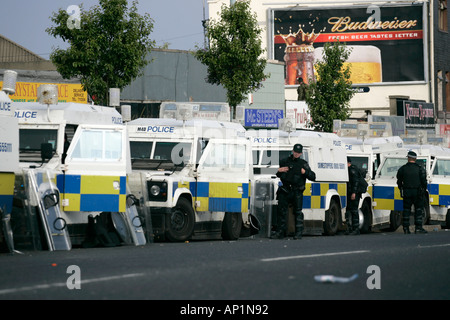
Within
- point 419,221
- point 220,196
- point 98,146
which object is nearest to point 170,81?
point 419,221

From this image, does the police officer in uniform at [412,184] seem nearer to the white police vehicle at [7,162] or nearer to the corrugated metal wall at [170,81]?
the white police vehicle at [7,162]

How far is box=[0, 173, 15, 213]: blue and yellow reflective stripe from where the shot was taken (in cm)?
1364

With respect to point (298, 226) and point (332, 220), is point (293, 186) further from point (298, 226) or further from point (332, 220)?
point (332, 220)

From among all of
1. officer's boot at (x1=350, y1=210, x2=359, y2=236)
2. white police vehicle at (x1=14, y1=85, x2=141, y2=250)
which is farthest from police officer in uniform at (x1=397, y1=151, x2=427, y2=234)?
white police vehicle at (x1=14, y1=85, x2=141, y2=250)

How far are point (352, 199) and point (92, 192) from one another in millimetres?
9250

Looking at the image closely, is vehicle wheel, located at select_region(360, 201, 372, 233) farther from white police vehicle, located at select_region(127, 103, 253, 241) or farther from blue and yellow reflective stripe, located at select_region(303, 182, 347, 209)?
white police vehicle, located at select_region(127, 103, 253, 241)

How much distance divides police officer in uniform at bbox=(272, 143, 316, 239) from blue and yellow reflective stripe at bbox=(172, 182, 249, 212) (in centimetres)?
89

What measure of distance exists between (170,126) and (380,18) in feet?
157

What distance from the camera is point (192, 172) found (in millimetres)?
18297

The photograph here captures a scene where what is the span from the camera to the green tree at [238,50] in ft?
125

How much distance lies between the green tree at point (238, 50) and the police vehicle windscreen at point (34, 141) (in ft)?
72.1
